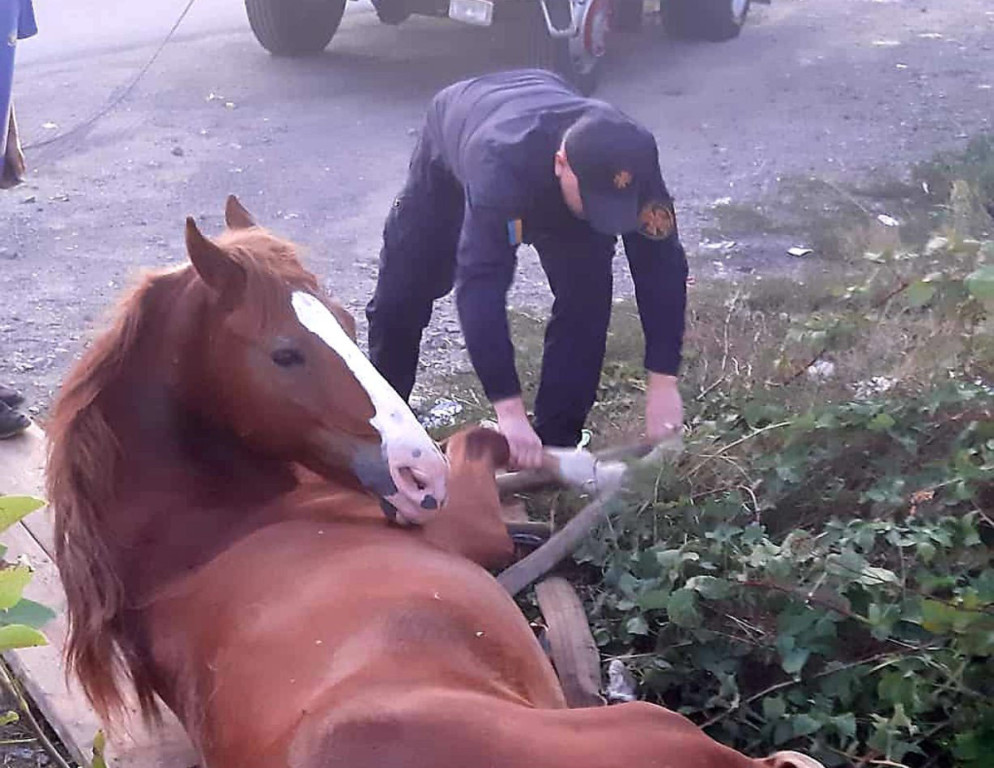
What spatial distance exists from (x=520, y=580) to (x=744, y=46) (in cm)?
714

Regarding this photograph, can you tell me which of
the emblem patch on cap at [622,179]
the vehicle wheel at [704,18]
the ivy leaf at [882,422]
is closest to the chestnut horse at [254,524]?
the emblem patch on cap at [622,179]

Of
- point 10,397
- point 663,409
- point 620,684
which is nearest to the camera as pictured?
point 620,684

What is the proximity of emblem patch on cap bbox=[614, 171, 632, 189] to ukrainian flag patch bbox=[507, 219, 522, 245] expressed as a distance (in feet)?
0.84

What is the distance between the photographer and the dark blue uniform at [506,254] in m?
2.77

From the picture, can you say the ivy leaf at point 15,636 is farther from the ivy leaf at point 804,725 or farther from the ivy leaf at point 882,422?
the ivy leaf at point 882,422

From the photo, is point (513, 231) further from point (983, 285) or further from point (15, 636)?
point (15, 636)

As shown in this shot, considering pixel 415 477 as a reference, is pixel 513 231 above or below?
above

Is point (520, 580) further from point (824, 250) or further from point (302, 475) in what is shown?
point (824, 250)

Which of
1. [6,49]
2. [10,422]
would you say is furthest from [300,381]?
[6,49]

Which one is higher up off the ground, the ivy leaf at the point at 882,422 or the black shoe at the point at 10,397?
the ivy leaf at the point at 882,422

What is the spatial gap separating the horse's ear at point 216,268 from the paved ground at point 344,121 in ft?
7.48

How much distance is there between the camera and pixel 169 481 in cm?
221

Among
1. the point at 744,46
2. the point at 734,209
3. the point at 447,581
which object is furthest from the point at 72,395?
the point at 744,46

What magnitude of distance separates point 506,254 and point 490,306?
12cm
